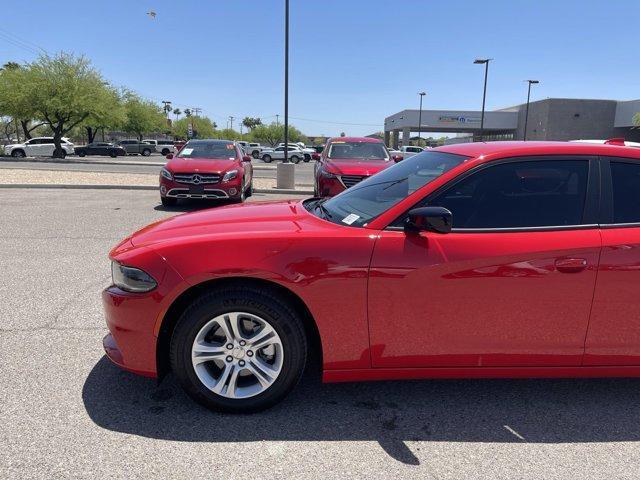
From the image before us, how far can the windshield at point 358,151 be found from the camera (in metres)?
11.5

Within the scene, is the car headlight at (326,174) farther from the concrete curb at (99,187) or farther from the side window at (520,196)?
the side window at (520,196)

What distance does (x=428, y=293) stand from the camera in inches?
107

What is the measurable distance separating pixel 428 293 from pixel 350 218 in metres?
0.68

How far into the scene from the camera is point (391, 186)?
3385 mm

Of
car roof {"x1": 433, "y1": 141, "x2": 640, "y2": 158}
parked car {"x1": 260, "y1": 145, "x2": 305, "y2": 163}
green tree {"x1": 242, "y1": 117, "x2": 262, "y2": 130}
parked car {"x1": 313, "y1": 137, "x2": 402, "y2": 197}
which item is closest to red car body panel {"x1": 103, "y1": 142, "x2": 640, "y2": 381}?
car roof {"x1": 433, "y1": 141, "x2": 640, "y2": 158}

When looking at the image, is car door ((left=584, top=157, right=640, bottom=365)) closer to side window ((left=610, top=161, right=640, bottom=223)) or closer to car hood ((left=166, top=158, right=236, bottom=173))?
side window ((left=610, top=161, right=640, bottom=223))

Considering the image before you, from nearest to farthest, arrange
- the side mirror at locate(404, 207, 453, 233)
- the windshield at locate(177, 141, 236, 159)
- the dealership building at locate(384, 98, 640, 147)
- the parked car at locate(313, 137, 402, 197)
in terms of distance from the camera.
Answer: the side mirror at locate(404, 207, 453, 233)
the parked car at locate(313, 137, 402, 197)
the windshield at locate(177, 141, 236, 159)
the dealership building at locate(384, 98, 640, 147)

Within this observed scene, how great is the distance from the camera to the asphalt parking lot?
243 centimetres

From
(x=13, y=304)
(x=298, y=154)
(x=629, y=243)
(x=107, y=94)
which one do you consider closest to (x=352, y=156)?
(x=13, y=304)

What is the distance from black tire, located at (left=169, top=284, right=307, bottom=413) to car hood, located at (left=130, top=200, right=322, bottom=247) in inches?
13.9

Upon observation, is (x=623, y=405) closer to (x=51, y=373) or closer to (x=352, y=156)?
(x=51, y=373)

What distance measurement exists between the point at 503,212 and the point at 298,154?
4388 cm

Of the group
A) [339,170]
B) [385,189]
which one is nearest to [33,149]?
[339,170]

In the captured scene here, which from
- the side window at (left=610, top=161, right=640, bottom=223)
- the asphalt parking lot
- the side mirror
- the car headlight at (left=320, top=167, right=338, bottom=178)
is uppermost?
the side window at (left=610, top=161, right=640, bottom=223)
